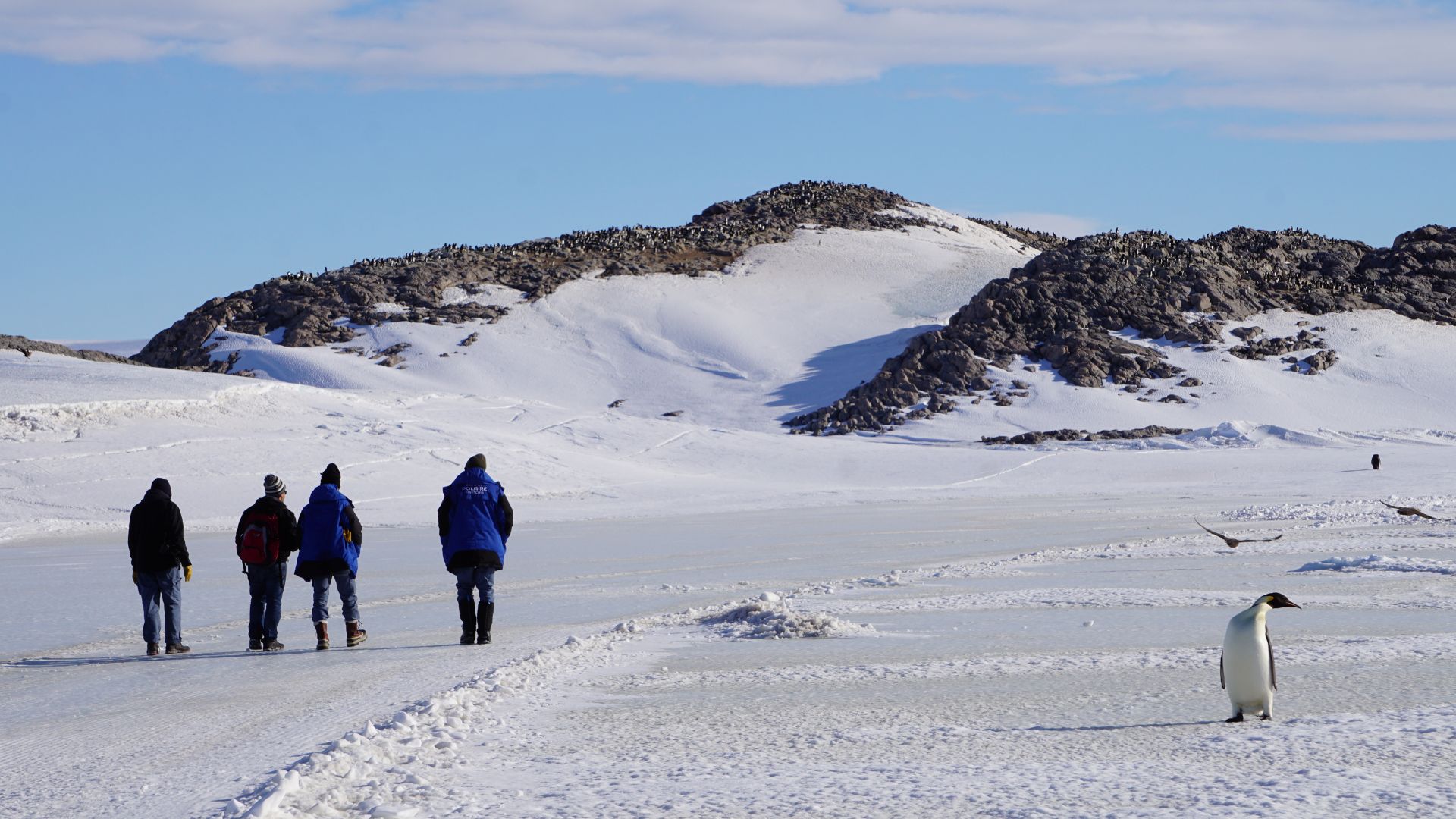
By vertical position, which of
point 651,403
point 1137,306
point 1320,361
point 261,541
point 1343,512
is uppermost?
point 1137,306

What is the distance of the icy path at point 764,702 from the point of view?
21.3ft

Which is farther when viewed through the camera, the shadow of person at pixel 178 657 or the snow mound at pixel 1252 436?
the snow mound at pixel 1252 436

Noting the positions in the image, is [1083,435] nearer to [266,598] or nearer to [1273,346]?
[1273,346]

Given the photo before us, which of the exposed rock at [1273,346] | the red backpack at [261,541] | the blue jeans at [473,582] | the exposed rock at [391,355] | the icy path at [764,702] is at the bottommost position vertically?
the icy path at [764,702]

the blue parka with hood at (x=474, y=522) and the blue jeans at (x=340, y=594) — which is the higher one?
the blue parka with hood at (x=474, y=522)

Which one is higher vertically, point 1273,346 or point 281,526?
point 1273,346

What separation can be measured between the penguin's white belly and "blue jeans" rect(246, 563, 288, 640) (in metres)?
7.69

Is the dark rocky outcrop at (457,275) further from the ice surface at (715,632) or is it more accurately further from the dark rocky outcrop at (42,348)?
the ice surface at (715,632)

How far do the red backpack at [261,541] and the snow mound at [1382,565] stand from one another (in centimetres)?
1066

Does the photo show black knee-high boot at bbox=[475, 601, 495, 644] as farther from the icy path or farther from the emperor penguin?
the emperor penguin

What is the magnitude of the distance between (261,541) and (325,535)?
0.52 m

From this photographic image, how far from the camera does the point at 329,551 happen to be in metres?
12.1

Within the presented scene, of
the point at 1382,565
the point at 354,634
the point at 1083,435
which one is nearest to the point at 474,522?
the point at 354,634

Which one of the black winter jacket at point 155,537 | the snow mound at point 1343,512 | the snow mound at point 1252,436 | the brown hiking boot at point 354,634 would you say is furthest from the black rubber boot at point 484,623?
the snow mound at point 1252,436
